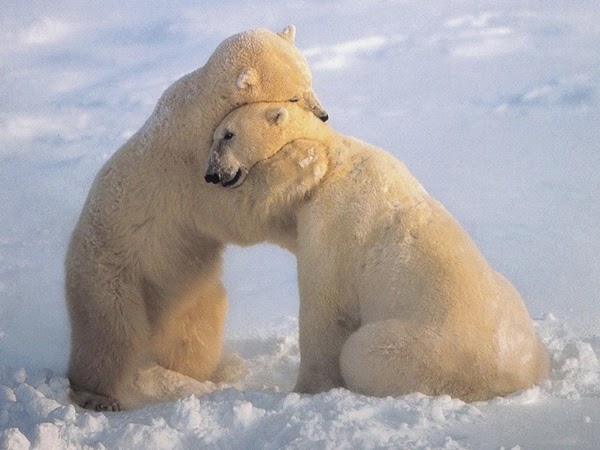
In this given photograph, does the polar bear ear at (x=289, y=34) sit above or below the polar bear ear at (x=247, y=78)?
above

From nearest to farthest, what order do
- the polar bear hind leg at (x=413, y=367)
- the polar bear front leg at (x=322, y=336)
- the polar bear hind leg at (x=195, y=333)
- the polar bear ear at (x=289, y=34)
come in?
the polar bear hind leg at (x=413, y=367), the polar bear front leg at (x=322, y=336), the polar bear ear at (x=289, y=34), the polar bear hind leg at (x=195, y=333)

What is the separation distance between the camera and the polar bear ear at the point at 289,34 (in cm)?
693

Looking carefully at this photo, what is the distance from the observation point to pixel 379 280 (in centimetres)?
593

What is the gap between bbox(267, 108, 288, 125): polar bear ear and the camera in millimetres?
6180

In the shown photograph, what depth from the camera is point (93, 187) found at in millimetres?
7188

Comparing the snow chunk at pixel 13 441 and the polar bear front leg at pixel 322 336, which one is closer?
the snow chunk at pixel 13 441

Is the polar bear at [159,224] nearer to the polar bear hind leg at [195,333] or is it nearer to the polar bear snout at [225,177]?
the polar bear hind leg at [195,333]

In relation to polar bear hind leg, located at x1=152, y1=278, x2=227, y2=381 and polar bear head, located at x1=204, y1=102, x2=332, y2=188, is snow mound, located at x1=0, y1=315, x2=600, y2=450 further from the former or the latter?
polar bear head, located at x1=204, y1=102, x2=332, y2=188

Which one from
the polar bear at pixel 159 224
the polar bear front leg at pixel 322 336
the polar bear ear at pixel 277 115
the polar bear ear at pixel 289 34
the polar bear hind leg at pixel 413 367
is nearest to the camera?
the polar bear hind leg at pixel 413 367

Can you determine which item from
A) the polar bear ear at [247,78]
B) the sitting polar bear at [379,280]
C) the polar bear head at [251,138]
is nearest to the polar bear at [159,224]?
the polar bear ear at [247,78]

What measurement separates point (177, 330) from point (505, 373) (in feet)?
9.22

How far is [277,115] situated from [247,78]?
395 mm

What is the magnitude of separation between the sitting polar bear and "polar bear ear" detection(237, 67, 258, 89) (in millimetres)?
157

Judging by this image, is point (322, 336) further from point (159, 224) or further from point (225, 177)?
point (159, 224)
